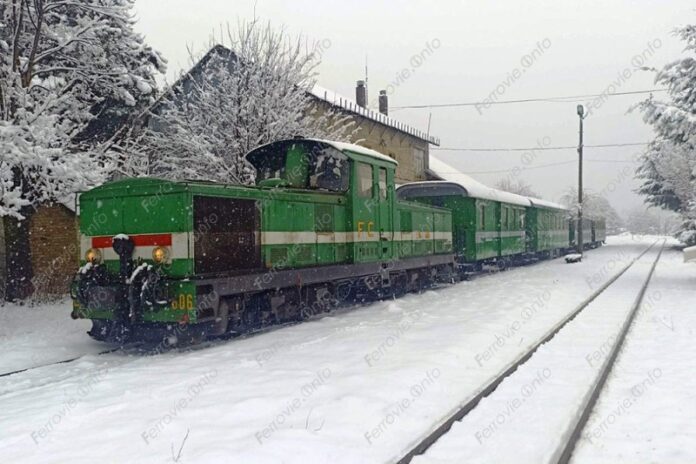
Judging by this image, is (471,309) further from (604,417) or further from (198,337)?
(604,417)

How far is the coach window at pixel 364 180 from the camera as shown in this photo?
11.7m

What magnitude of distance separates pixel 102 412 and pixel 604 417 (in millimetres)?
4575

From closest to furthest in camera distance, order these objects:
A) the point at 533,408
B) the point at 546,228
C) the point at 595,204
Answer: the point at 533,408 → the point at 546,228 → the point at 595,204

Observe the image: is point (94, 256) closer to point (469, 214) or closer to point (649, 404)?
point (649, 404)

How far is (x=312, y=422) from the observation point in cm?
509

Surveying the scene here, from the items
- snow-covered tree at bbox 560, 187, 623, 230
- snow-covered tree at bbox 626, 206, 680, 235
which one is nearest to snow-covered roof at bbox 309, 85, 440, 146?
snow-covered tree at bbox 560, 187, 623, 230

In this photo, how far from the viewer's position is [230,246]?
28.9 ft

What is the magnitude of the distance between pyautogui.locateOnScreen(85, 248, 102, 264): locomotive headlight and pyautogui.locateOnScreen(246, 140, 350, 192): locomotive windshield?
3443 millimetres

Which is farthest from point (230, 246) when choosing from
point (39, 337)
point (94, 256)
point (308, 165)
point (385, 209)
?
point (385, 209)

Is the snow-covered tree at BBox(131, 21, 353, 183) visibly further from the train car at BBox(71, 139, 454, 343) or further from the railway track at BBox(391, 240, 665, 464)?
the railway track at BBox(391, 240, 665, 464)

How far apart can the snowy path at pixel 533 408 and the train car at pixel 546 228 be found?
17918 millimetres

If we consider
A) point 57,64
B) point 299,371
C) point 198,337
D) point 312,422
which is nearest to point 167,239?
point 198,337

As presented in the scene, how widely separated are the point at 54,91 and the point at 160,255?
6.76 meters

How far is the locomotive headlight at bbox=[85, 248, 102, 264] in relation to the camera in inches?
345
